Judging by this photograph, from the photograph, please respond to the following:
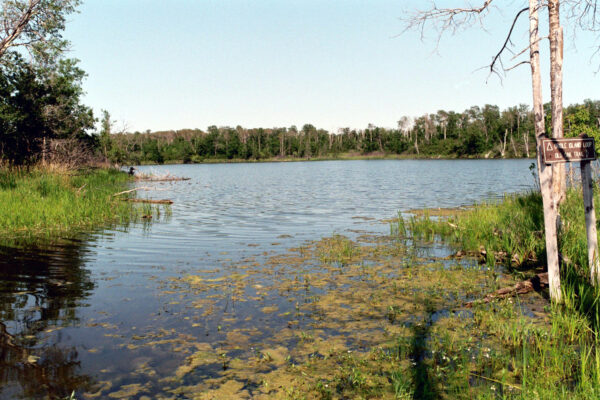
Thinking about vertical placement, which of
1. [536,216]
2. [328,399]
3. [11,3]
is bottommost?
[328,399]

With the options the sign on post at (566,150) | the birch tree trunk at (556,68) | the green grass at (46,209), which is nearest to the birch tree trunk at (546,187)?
the sign on post at (566,150)

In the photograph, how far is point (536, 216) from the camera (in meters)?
12.0

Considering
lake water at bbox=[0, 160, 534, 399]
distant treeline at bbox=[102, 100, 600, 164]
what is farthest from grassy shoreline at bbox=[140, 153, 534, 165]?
lake water at bbox=[0, 160, 534, 399]

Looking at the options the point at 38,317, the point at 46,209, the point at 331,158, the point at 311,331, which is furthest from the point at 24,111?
the point at 331,158

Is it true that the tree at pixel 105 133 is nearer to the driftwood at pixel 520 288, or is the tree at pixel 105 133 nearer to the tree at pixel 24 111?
the tree at pixel 24 111

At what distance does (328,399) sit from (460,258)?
304 inches

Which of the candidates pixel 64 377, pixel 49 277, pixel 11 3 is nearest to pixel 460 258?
pixel 64 377

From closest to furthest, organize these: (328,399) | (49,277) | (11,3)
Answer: (328,399) → (49,277) → (11,3)

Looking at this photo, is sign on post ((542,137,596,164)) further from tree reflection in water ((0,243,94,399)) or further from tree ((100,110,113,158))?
tree ((100,110,113,158))

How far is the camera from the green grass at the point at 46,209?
14992 millimetres

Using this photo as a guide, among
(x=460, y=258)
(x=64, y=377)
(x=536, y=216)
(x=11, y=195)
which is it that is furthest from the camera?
(x=11, y=195)

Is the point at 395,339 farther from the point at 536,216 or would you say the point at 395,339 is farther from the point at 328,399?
the point at 536,216

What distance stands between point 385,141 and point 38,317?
172367 mm

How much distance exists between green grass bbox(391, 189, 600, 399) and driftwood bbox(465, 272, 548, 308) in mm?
160
